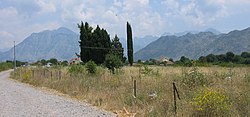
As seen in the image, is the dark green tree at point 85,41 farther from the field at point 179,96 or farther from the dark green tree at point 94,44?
the field at point 179,96

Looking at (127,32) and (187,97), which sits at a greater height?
(127,32)

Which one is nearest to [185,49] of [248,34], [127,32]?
[248,34]

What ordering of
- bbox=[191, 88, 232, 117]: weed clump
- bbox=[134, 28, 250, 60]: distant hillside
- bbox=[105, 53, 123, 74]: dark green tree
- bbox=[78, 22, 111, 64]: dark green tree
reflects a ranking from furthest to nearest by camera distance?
bbox=[134, 28, 250, 60]: distant hillside < bbox=[78, 22, 111, 64]: dark green tree < bbox=[105, 53, 123, 74]: dark green tree < bbox=[191, 88, 232, 117]: weed clump

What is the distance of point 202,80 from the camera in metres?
13.0

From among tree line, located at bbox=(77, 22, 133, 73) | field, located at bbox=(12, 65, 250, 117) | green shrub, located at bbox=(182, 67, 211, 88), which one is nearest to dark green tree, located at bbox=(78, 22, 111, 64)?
tree line, located at bbox=(77, 22, 133, 73)

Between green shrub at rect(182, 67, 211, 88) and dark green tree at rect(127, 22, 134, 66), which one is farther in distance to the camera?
dark green tree at rect(127, 22, 134, 66)

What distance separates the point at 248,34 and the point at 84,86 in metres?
121

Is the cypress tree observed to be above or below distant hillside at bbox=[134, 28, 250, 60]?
below

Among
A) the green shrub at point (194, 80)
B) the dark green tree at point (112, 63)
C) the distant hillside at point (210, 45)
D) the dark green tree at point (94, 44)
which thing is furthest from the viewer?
the distant hillside at point (210, 45)

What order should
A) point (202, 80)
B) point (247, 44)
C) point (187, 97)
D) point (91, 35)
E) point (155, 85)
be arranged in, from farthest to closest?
point (247, 44), point (91, 35), point (155, 85), point (202, 80), point (187, 97)

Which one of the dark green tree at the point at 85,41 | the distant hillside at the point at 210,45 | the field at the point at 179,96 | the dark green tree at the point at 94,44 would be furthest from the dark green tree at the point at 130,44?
the distant hillside at the point at 210,45

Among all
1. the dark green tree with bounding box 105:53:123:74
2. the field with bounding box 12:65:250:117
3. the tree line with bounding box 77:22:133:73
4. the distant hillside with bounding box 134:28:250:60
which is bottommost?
the field with bounding box 12:65:250:117

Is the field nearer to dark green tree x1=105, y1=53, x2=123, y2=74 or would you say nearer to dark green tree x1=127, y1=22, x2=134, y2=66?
dark green tree x1=105, y1=53, x2=123, y2=74

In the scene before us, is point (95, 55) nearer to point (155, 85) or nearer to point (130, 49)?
point (130, 49)
